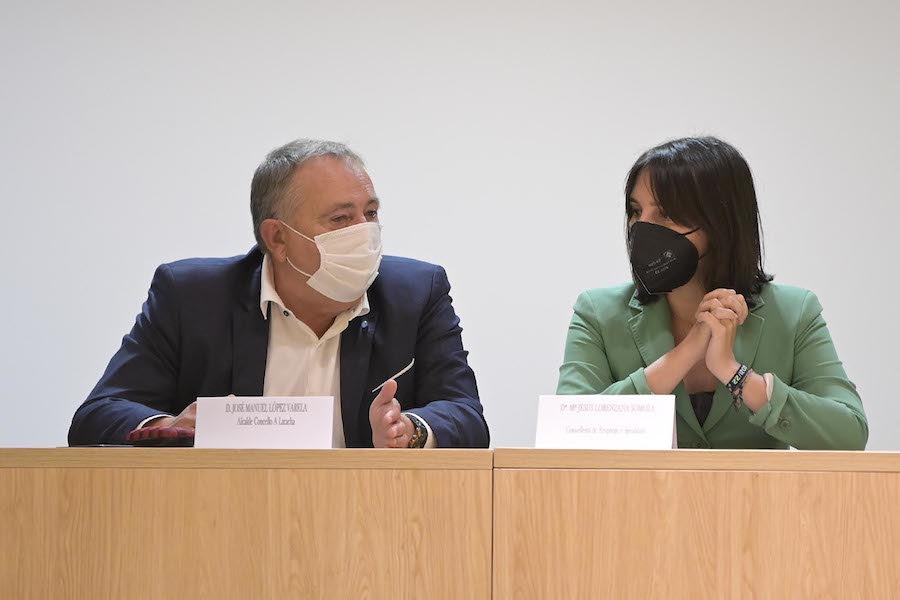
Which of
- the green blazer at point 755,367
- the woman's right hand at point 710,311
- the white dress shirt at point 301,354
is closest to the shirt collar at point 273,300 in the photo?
the white dress shirt at point 301,354

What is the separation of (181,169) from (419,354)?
3.73 feet

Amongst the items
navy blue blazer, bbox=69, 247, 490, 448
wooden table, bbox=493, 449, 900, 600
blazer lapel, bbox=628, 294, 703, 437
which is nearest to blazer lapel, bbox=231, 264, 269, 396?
navy blue blazer, bbox=69, 247, 490, 448

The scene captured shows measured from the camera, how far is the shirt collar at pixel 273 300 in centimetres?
222

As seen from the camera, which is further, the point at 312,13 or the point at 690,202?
the point at 312,13

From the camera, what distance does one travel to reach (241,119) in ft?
9.95

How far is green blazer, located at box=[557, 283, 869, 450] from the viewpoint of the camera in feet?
6.23

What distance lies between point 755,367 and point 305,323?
95cm

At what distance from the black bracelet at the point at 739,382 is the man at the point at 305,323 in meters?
0.53

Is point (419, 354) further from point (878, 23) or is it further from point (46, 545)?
point (878, 23)

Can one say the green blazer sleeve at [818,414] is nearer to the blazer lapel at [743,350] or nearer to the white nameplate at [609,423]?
the blazer lapel at [743,350]

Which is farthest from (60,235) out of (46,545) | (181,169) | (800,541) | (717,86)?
(800,541)

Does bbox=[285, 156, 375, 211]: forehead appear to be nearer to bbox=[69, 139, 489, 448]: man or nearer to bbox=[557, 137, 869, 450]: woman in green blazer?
bbox=[69, 139, 489, 448]: man

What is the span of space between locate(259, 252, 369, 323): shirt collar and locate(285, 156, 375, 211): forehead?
0.56 ft

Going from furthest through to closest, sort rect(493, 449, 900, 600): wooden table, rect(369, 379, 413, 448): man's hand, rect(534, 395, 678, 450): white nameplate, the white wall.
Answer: the white wall < rect(369, 379, 413, 448): man's hand < rect(534, 395, 678, 450): white nameplate < rect(493, 449, 900, 600): wooden table
